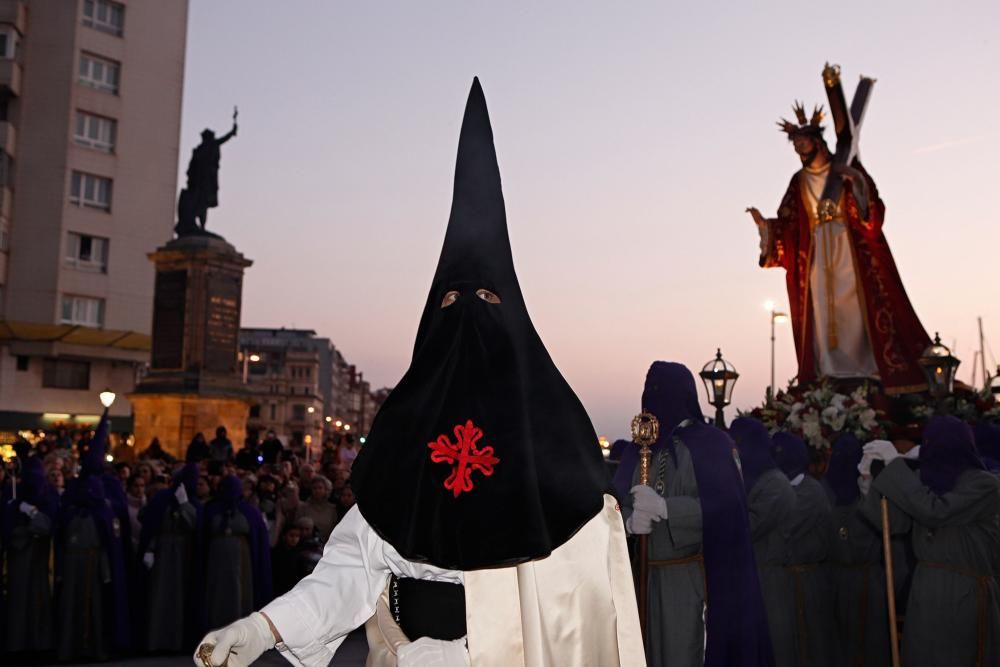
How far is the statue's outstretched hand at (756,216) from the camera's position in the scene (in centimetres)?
1620

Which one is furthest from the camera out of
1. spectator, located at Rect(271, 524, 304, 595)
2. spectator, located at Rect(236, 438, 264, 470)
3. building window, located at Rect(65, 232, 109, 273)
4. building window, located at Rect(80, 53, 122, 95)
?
building window, located at Rect(80, 53, 122, 95)

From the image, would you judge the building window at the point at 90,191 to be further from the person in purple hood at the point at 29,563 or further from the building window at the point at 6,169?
the person in purple hood at the point at 29,563

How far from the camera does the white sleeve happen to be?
12.1 ft

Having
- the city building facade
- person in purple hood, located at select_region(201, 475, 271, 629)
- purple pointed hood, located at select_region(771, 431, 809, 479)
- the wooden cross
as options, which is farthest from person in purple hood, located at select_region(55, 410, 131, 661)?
the city building facade

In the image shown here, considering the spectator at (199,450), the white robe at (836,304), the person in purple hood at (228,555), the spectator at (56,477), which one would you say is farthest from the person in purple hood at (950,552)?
the spectator at (199,450)

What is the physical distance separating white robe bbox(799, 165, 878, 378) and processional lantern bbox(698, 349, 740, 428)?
13.0 ft

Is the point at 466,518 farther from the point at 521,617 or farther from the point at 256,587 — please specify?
the point at 256,587

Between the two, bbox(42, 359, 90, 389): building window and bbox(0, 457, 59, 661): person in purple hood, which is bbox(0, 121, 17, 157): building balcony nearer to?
bbox(42, 359, 90, 389): building window

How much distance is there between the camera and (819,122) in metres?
15.4

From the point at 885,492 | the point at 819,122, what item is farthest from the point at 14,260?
the point at 885,492

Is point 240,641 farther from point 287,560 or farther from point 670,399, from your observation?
point 287,560

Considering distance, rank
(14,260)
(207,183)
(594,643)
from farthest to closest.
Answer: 1. (14,260)
2. (207,183)
3. (594,643)

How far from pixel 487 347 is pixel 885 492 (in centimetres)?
496

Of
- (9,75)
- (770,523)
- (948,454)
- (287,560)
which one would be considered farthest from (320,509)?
(9,75)
